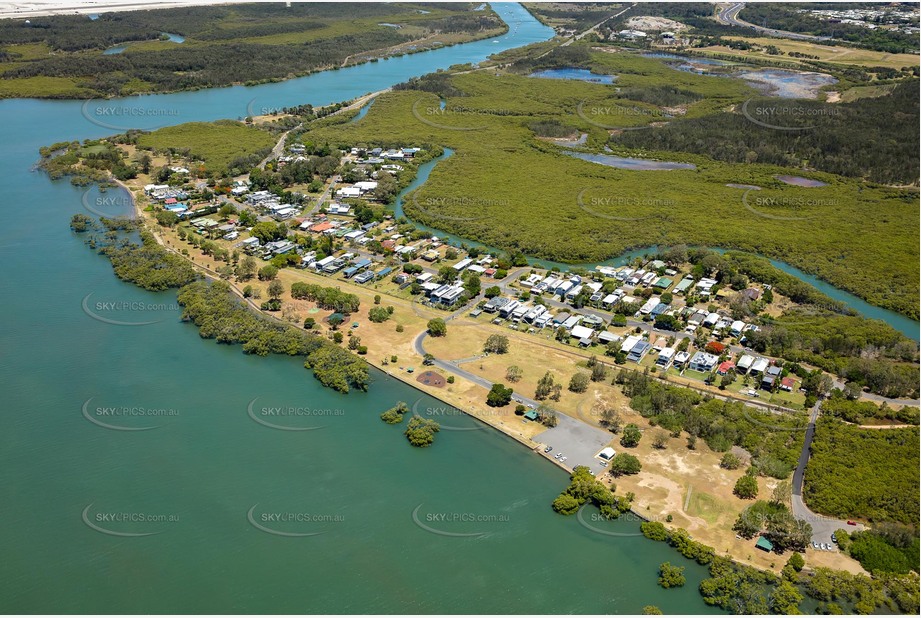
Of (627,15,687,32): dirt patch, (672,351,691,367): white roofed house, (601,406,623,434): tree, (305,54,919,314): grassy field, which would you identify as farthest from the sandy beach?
(627,15,687,32): dirt patch

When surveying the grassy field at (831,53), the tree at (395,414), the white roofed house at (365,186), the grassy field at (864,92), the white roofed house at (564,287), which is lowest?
the tree at (395,414)

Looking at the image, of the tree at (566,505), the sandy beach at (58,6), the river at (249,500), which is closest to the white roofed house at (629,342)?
the river at (249,500)

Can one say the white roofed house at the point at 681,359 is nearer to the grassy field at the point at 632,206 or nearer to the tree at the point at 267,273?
the grassy field at the point at 632,206

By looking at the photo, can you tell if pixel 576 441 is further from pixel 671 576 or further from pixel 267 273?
pixel 267 273

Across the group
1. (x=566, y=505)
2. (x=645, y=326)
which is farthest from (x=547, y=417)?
(x=645, y=326)

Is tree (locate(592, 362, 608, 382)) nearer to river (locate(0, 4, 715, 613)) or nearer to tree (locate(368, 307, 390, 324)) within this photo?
river (locate(0, 4, 715, 613))

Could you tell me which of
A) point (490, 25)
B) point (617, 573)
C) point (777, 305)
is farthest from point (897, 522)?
point (490, 25)
